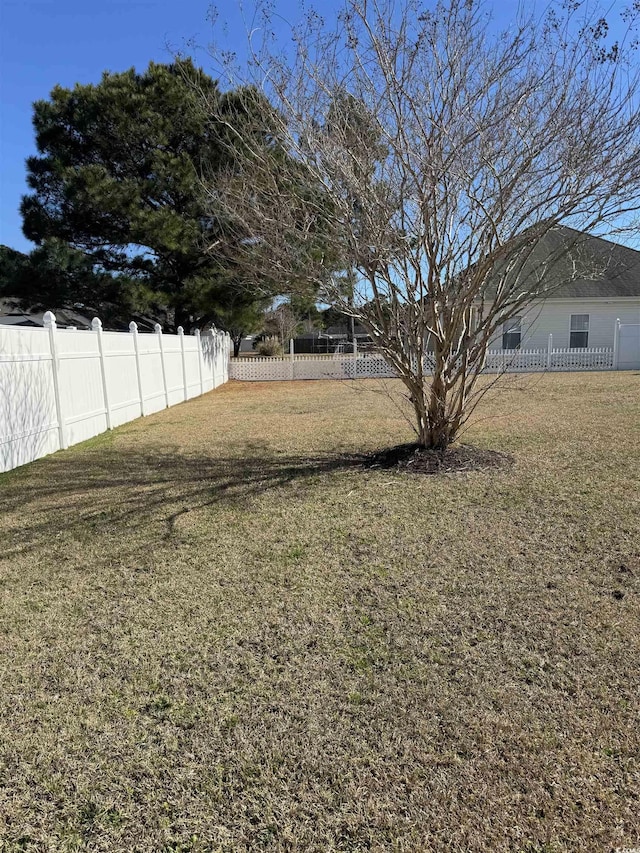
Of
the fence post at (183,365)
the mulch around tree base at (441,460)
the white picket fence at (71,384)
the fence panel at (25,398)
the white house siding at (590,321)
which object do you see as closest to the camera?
the mulch around tree base at (441,460)

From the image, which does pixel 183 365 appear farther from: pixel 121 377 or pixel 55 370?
pixel 55 370

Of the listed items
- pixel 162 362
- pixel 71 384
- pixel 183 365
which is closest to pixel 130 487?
pixel 71 384

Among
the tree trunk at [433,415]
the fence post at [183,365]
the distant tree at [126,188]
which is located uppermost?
the distant tree at [126,188]

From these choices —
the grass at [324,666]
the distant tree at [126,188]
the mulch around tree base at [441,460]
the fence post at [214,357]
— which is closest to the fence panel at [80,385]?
the grass at [324,666]

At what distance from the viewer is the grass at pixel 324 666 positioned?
1.79 meters

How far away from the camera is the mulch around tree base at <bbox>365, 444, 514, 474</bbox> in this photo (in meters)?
6.05

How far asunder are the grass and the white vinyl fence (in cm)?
1442

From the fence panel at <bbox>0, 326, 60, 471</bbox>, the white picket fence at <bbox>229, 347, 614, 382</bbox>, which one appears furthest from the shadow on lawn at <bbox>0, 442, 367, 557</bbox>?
the white picket fence at <bbox>229, 347, 614, 382</bbox>

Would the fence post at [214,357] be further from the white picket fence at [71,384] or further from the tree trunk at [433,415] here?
the tree trunk at [433,415]

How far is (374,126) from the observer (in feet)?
17.1

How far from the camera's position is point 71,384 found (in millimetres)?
8141

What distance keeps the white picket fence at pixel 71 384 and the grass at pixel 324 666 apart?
4.85 ft

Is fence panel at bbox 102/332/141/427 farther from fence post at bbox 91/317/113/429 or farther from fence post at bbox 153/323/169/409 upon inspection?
fence post at bbox 153/323/169/409

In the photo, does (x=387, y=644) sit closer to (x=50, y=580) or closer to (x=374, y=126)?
(x=50, y=580)
